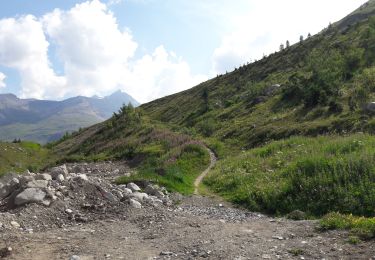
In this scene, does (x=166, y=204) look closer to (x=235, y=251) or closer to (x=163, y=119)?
(x=235, y=251)

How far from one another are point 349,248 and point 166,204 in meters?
10.6

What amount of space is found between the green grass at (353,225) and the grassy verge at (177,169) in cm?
1186

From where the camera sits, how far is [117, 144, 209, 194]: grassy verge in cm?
2626

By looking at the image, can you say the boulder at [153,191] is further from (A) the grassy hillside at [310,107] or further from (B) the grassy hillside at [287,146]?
(A) the grassy hillside at [310,107]

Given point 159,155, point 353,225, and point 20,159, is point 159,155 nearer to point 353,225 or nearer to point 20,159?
point 20,159

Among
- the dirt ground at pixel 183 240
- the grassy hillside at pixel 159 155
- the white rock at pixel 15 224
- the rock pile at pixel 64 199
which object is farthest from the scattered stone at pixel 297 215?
the white rock at pixel 15 224

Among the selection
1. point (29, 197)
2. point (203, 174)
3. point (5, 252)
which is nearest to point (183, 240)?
point (5, 252)

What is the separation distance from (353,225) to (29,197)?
39.0ft

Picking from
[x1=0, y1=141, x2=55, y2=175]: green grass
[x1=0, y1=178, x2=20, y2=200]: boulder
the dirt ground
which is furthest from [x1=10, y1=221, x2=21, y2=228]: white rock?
[x1=0, y1=141, x2=55, y2=175]: green grass

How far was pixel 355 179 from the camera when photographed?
18.8 metres

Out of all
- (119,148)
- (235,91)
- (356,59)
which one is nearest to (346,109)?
(356,59)

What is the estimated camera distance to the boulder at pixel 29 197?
55.5ft

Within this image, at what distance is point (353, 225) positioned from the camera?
44.0 feet

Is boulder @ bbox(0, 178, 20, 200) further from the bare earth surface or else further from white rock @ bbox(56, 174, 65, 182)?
the bare earth surface
